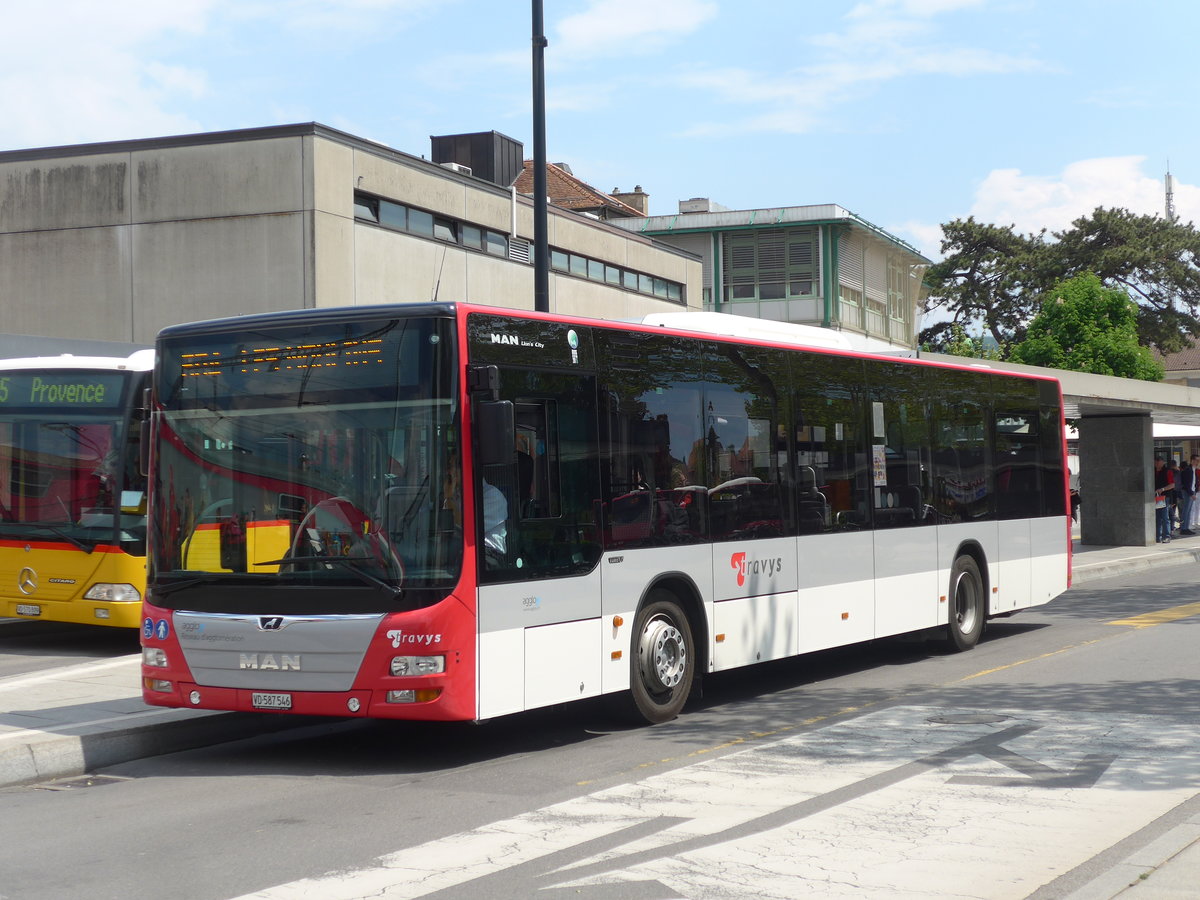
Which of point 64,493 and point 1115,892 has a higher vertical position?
point 64,493

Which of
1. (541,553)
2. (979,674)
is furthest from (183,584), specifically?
(979,674)

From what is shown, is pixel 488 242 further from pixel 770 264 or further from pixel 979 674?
pixel 770 264

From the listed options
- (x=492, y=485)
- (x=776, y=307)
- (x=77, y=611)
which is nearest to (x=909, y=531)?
(x=492, y=485)

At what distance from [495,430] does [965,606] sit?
26.2 feet

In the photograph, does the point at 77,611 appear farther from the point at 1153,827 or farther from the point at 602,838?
the point at 1153,827

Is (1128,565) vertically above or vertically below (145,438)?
below

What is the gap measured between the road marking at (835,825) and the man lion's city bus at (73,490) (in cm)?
785

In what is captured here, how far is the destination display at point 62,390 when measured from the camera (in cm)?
1480

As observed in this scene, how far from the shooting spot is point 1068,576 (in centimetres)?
1716

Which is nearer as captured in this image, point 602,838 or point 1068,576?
point 602,838

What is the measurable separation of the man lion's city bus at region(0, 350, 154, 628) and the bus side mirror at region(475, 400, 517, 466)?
7.21 meters

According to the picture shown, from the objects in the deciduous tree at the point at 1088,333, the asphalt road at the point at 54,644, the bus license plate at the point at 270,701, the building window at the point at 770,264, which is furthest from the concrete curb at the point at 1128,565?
the deciduous tree at the point at 1088,333

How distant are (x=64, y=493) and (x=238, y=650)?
272 inches

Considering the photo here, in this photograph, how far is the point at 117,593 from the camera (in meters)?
14.4
